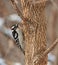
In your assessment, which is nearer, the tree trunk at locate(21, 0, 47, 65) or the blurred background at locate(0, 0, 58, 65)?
the tree trunk at locate(21, 0, 47, 65)

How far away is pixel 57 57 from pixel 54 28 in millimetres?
2932

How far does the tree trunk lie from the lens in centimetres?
198

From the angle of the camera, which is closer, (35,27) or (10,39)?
(35,27)

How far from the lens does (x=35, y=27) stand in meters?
1.99

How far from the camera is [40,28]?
200 centimetres

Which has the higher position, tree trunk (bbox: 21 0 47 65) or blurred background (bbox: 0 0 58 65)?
tree trunk (bbox: 21 0 47 65)

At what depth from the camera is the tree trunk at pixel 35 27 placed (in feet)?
6.50

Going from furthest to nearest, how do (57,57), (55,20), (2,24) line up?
(55,20) < (2,24) < (57,57)

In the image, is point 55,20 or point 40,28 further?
point 55,20

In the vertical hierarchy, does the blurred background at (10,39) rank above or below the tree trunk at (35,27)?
below

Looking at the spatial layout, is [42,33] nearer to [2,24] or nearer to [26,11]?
[26,11]

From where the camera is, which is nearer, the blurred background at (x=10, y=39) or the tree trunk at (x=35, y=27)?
the tree trunk at (x=35, y=27)

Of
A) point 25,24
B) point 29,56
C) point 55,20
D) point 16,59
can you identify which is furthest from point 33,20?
point 55,20

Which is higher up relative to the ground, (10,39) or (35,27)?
(35,27)
